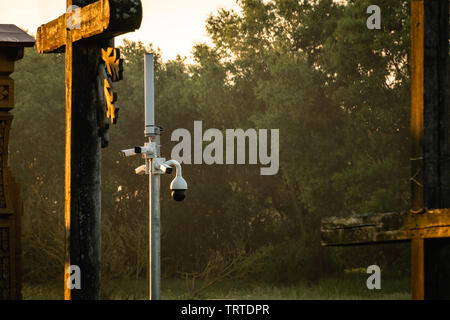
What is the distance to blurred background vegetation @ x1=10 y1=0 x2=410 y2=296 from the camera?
1255 inches

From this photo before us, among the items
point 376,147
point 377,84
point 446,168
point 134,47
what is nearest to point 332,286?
point 376,147

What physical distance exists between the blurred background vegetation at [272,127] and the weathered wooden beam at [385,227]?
24833 mm

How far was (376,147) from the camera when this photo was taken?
1282 inches

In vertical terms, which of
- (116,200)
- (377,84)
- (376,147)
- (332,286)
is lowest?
(332,286)

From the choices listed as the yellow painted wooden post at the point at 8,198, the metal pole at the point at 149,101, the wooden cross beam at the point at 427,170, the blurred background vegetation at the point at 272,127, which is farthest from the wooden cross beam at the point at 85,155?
the blurred background vegetation at the point at 272,127

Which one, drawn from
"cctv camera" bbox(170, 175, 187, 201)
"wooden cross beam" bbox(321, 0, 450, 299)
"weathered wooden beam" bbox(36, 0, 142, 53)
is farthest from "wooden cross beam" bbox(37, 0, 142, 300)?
"cctv camera" bbox(170, 175, 187, 201)

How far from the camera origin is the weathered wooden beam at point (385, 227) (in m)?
4.51

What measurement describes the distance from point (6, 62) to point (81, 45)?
211cm

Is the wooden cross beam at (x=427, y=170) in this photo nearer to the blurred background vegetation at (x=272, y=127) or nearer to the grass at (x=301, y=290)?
the grass at (x=301, y=290)

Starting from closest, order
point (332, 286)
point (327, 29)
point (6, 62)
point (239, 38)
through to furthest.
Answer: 1. point (6, 62)
2. point (332, 286)
3. point (327, 29)
4. point (239, 38)

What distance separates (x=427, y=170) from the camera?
4.71 metres

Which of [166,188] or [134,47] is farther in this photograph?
[134,47]

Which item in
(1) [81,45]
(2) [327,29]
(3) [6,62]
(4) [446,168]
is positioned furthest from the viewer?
(2) [327,29]

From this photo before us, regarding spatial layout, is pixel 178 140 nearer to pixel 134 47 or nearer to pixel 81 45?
pixel 134 47
